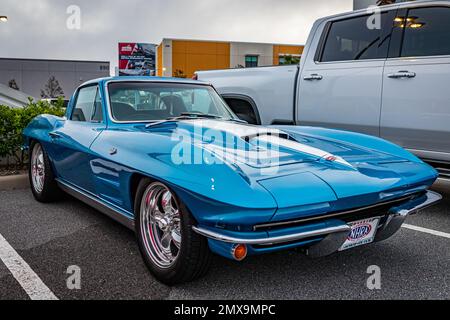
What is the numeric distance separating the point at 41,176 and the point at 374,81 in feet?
12.7

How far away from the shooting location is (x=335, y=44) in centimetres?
528

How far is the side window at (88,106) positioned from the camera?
13.3 ft

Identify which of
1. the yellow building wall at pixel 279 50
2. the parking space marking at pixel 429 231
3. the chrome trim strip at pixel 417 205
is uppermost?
the yellow building wall at pixel 279 50

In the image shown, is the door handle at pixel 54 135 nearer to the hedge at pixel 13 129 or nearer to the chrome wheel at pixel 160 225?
the chrome wheel at pixel 160 225

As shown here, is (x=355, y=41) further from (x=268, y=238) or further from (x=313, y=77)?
Result: (x=268, y=238)

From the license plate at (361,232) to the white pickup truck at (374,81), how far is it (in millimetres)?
1758

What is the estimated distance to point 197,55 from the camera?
148 feet

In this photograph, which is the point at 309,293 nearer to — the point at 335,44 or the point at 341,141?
the point at 341,141

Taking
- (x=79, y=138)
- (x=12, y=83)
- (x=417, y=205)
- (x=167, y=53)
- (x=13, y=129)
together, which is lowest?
(x=417, y=205)

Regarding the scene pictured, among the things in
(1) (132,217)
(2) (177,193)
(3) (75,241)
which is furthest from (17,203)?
(2) (177,193)

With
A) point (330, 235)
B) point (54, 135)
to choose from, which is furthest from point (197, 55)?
point (330, 235)

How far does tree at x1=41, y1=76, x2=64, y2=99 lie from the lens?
3238 cm

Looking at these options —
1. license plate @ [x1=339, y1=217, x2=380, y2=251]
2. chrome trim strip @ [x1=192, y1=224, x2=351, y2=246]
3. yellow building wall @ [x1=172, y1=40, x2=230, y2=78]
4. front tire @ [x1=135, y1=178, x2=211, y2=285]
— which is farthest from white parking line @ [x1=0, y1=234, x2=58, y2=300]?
yellow building wall @ [x1=172, y1=40, x2=230, y2=78]

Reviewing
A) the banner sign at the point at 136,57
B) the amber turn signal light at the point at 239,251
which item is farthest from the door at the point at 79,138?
the banner sign at the point at 136,57
